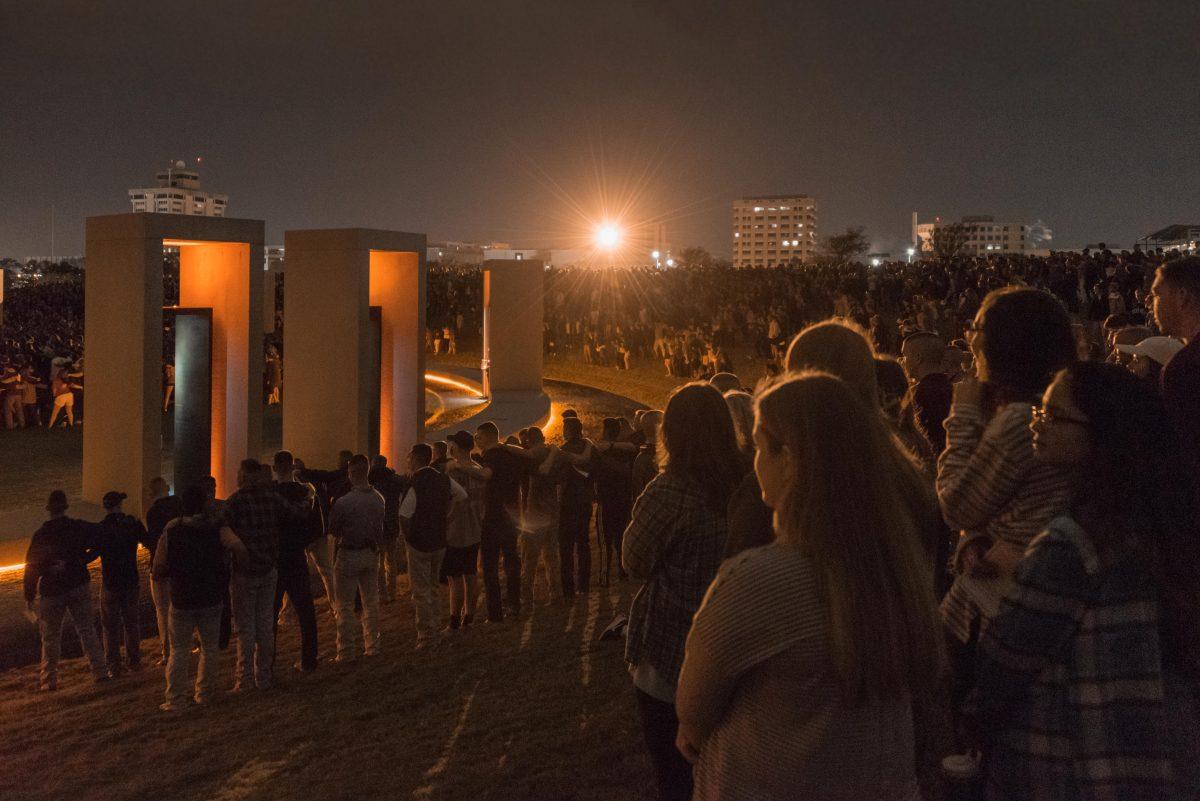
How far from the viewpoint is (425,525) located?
7809 millimetres

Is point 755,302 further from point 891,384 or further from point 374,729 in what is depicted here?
point 891,384

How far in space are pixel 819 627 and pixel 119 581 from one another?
7199 millimetres

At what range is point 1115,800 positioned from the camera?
7.39 ft

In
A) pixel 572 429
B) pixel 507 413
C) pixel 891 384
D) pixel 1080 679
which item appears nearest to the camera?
pixel 1080 679

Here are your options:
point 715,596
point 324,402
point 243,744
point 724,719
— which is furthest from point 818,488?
point 324,402

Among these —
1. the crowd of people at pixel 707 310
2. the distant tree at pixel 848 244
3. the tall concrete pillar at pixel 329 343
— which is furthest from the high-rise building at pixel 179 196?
the tall concrete pillar at pixel 329 343

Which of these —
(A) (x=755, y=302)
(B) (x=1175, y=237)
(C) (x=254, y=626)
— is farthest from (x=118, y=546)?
(B) (x=1175, y=237)

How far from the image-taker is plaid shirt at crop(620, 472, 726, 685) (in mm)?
3215

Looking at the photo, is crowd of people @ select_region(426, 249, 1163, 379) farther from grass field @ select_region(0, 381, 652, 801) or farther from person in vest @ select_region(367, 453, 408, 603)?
grass field @ select_region(0, 381, 652, 801)

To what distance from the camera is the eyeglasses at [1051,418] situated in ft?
7.92

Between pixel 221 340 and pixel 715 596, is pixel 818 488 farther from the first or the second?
pixel 221 340

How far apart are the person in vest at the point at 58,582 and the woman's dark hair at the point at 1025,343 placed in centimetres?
661

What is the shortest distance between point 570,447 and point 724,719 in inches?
264

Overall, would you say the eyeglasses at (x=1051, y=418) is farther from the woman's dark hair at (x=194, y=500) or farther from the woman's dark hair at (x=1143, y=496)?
the woman's dark hair at (x=194, y=500)
